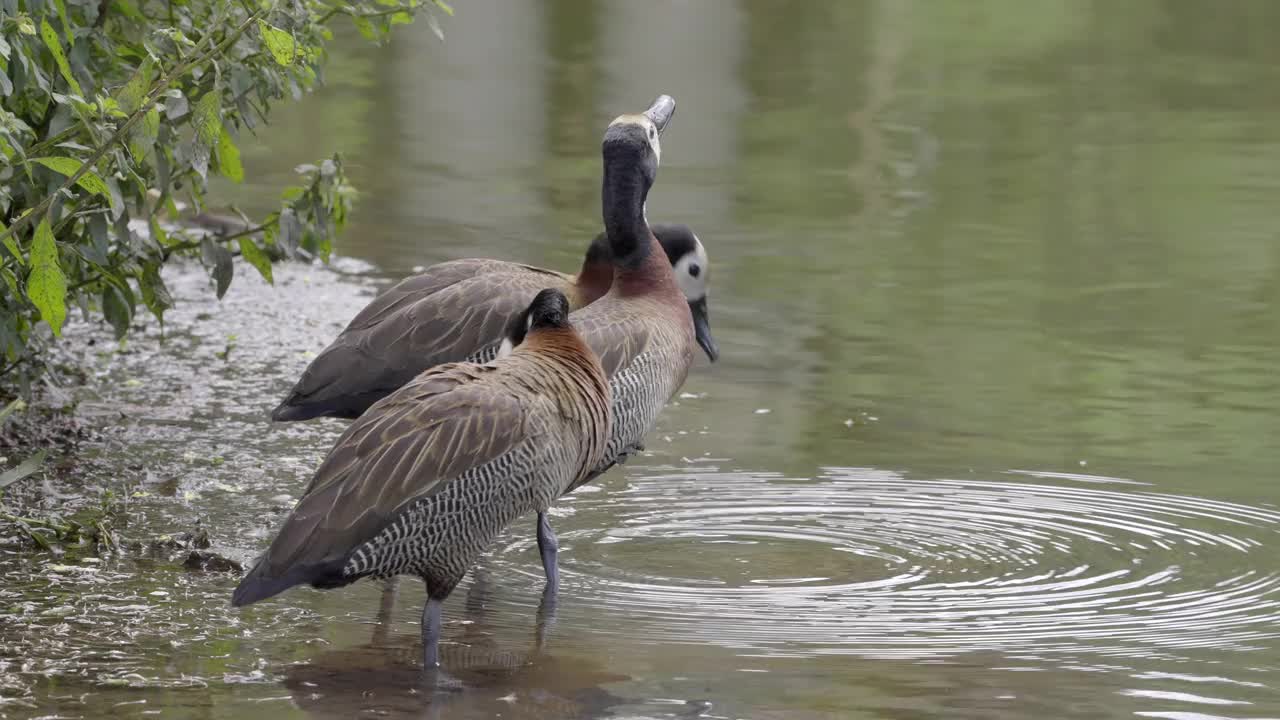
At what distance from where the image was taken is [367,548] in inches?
227

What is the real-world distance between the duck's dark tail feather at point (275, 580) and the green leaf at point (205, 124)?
140 centimetres

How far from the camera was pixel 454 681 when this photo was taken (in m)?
5.93

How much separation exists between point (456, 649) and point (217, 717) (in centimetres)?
94

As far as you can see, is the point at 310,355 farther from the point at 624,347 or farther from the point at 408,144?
the point at 408,144

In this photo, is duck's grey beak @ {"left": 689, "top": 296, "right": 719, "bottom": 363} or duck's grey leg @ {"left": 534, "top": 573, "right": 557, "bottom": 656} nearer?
duck's grey leg @ {"left": 534, "top": 573, "right": 557, "bottom": 656}

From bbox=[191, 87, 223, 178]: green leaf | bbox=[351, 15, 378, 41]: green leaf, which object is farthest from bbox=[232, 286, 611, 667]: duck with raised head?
bbox=[351, 15, 378, 41]: green leaf

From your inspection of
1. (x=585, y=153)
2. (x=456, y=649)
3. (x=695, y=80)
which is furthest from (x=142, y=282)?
(x=695, y=80)

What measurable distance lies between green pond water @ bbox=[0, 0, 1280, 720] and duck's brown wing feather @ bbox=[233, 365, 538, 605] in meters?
0.42

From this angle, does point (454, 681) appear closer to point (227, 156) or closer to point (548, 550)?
point (548, 550)

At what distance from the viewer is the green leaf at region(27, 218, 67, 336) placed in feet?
18.0

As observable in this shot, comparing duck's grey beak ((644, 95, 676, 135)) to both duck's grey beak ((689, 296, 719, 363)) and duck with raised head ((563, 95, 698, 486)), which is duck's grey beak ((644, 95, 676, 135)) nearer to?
duck with raised head ((563, 95, 698, 486))

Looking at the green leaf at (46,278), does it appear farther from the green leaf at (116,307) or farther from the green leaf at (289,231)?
the green leaf at (289,231)

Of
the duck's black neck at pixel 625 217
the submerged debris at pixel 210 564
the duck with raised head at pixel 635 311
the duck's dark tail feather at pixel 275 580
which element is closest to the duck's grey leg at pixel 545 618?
the duck with raised head at pixel 635 311

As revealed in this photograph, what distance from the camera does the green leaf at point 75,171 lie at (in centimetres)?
536
